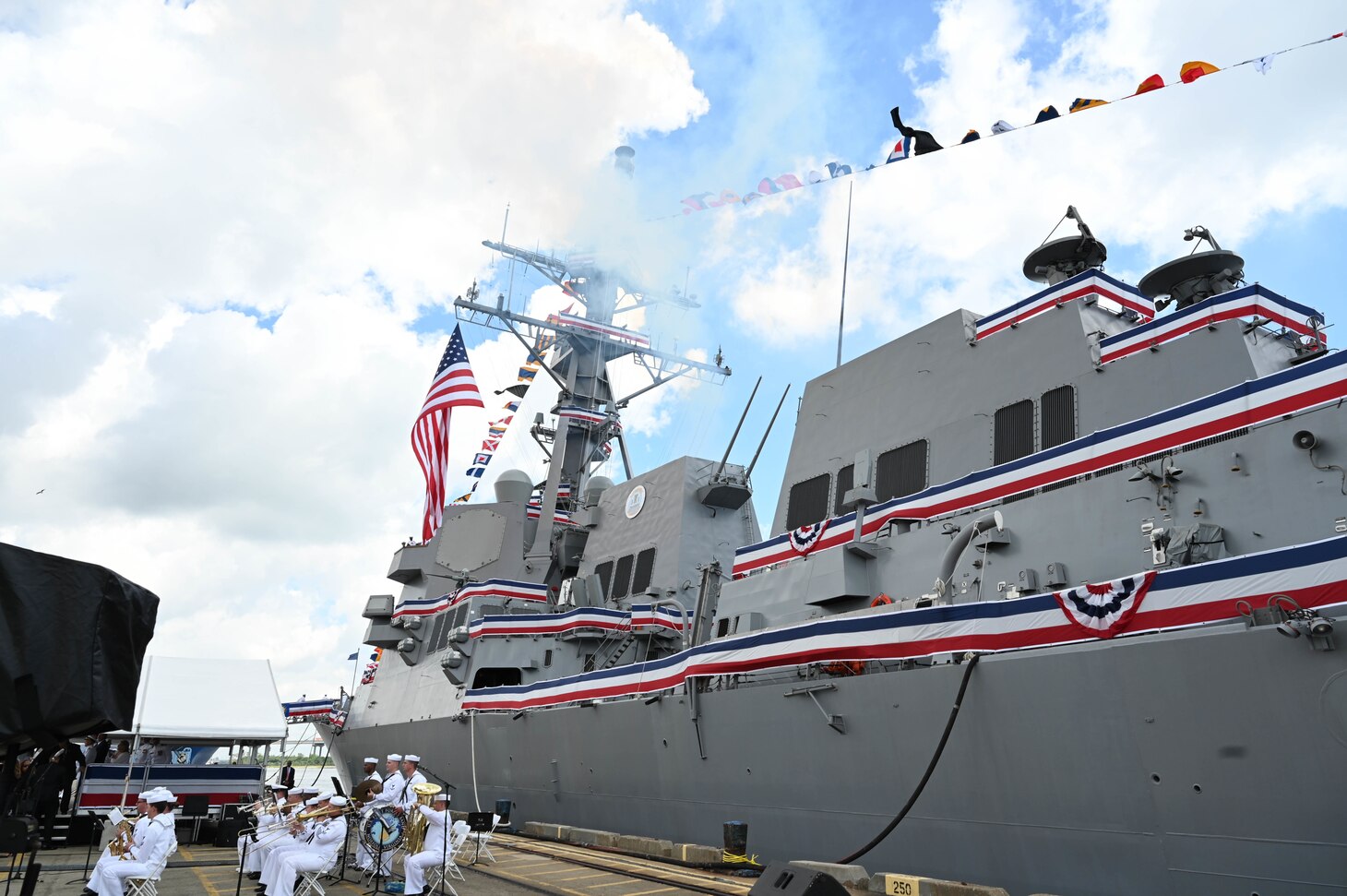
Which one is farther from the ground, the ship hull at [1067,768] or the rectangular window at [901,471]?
the rectangular window at [901,471]

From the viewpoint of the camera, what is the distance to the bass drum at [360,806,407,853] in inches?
321

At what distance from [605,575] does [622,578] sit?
0.67 metres

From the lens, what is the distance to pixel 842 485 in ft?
38.7

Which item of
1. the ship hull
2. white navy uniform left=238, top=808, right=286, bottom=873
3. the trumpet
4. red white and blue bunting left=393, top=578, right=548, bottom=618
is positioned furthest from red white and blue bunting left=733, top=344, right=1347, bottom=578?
red white and blue bunting left=393, top=578, right=548, bottom=618

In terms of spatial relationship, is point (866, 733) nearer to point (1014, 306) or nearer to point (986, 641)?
point (986, 641)

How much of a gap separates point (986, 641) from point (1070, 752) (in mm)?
1078

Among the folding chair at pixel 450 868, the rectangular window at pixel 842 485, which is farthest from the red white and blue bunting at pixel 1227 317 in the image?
the folding chair at pixel 450 868

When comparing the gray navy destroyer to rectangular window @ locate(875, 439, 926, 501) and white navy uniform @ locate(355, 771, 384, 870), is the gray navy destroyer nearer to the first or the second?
rectangular window @ locate(875, 439, 926, 501)

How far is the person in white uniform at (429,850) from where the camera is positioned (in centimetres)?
728

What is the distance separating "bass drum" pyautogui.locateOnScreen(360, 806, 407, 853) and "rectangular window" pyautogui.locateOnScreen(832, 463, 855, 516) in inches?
244

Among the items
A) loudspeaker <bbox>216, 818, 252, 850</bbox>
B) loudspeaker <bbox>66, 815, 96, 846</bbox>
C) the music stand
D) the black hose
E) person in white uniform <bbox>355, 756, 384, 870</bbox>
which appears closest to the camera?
the black hose

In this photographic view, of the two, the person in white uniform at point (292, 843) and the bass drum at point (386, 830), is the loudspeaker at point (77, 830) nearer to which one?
the person in white uniform at point (292, 843)

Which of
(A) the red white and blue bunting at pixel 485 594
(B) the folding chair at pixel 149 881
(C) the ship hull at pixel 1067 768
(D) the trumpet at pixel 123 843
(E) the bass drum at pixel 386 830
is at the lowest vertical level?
(B) the folding chair at pixel 149 881

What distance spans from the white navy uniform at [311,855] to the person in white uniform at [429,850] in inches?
23.8
